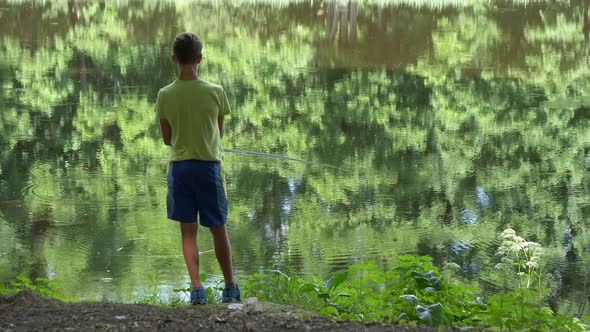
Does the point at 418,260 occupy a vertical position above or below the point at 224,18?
below

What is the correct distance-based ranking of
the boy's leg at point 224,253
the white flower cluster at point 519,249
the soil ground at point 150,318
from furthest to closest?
the white flower cluster at point 519,249
the boy's leg at point 224,253
the soil ground at point 150,318

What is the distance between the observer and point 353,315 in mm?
5059

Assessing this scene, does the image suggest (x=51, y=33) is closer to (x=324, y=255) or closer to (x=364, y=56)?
(x=364, y=56)

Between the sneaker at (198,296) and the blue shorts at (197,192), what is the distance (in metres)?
0.33

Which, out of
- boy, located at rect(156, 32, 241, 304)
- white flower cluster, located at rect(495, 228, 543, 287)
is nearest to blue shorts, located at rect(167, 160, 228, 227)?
boy, located at rect(156, 32, 241, 304)

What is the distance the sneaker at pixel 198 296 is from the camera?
5.20 m

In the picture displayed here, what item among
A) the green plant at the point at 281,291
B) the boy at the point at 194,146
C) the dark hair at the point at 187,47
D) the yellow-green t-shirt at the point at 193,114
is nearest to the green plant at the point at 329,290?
the green plant at the point at 281,291

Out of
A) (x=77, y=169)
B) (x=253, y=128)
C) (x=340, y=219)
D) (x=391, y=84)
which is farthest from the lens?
(x=391, y=84)

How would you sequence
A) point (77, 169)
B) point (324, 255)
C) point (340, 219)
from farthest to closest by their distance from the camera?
point (77, 169) → point (340, 219) → point (324, 255)

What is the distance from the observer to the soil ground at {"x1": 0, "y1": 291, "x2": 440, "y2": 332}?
443 cm

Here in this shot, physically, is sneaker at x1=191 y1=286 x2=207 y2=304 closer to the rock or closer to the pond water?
the rock

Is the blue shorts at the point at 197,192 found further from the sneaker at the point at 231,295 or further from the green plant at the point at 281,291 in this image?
the green plant at the point at 281,291

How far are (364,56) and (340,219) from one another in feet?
38.8

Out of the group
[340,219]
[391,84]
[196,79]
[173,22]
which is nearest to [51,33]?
[173,22]
